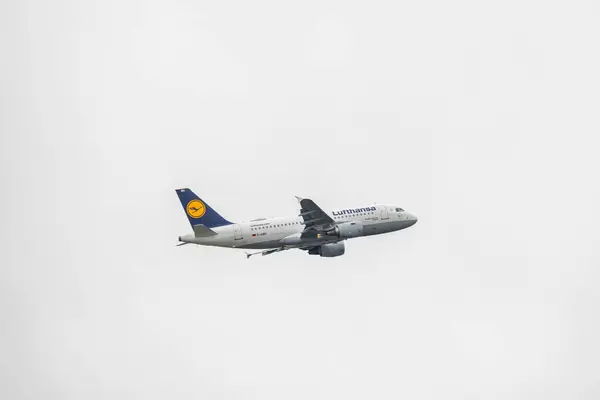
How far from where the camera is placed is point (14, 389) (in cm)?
19300

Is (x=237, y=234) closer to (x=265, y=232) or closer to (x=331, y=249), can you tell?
(x=265, y=232)

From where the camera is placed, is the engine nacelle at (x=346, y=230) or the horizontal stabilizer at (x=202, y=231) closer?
the horizontal stabilizer at (x=202, y=231)

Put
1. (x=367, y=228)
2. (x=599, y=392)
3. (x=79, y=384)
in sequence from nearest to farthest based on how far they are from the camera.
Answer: (x=367, y=228) < (x=79, y=384) < (x=599, y=392)

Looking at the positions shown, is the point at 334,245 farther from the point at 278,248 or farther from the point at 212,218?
the point at 212,218

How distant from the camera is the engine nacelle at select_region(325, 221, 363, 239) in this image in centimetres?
9075

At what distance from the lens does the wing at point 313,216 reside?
88312mm

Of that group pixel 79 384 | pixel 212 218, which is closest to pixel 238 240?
pixel 212 218

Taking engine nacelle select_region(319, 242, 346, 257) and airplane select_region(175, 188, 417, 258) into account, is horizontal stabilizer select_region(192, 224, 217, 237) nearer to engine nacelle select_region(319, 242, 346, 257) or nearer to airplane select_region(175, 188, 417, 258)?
airplane select_region(175, 188, 417, 258)

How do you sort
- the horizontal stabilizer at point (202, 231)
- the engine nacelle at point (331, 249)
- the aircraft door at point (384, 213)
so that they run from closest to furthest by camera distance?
1. the horizontal stabilizer at point (202, 231)
2. the engine nacelle at point (331, 249)
3. the aircraft door at point (384, 213)

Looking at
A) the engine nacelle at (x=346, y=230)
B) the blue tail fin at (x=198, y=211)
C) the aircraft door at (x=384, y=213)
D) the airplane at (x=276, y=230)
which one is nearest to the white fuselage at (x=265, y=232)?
the airplane at (x=276, y=230)

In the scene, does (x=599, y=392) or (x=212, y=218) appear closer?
(x=212, y=218)

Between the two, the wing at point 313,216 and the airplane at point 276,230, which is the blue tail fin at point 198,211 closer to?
the airplane at point 276,230

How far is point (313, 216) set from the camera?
8931 centimetres

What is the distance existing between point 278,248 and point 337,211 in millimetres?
7558
